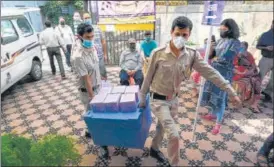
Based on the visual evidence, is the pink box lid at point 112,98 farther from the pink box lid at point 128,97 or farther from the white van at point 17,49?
the white van at point 17,49

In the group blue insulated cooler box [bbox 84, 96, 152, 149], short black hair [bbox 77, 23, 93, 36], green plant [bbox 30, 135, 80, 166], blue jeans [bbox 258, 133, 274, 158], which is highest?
short black hair [bbox 77, 23, 93, 36]

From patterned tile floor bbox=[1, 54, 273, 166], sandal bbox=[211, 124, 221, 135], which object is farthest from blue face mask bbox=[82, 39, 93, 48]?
sandal bbox=[211, 124, 221, 135]

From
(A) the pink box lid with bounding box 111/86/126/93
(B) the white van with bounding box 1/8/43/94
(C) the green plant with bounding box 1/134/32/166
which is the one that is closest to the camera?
(C) the green plant with bounding box 1/134/32/166

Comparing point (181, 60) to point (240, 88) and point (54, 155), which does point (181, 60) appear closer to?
point (54, 155)

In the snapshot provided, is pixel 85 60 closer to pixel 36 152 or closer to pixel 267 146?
pixel 36 152

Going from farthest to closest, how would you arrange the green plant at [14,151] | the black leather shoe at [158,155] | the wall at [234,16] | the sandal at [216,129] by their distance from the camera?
1. the wall at [234,16]
2. the sandal at [216,129]
3. the black leather shoe at [158,155]
4. the green plant at [14,151]

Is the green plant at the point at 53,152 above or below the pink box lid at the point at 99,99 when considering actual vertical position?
above

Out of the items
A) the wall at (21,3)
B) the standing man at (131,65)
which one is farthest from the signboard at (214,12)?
the wall at (21,3)

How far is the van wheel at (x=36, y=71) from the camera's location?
19.2ft

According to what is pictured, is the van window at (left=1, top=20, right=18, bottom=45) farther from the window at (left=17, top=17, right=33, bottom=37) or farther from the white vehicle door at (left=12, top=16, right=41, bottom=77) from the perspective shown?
the window at (left=17, top=17, right=33, bottom=37)

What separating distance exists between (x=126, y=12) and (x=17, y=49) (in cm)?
286

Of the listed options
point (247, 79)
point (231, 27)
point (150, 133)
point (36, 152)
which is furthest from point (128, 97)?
point (247, 79)

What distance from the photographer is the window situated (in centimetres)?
540

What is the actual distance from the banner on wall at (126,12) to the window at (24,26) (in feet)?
6.41
